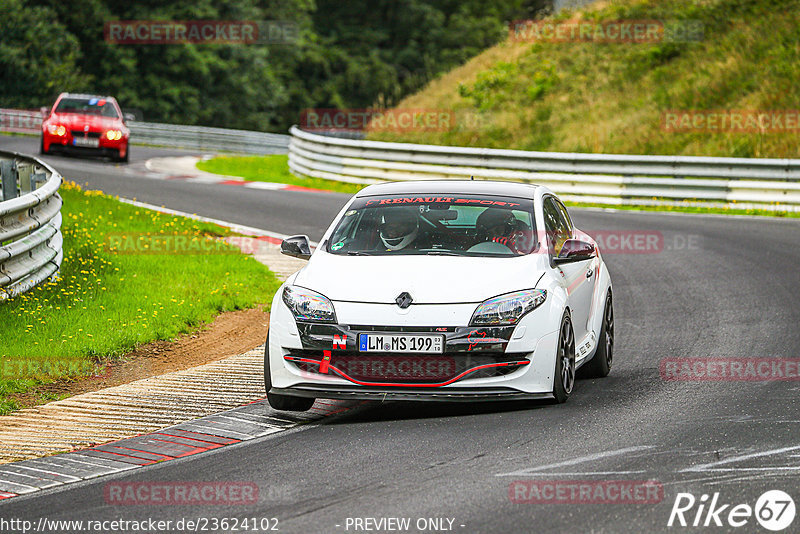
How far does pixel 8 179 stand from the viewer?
557 inches

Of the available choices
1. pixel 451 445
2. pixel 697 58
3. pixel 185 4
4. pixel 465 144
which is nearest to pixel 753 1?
pixel 697 58

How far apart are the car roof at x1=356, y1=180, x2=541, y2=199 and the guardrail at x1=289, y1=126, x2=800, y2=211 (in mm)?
14050

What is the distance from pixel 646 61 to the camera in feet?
107

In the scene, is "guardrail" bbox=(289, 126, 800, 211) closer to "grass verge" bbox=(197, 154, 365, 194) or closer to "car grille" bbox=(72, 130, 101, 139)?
"grass verge" bbox=(197, 154, 365, 194)

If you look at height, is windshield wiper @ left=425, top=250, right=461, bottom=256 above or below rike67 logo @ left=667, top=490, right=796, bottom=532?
above

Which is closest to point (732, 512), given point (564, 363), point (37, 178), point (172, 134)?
point (564, 363)

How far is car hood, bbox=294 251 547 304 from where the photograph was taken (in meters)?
7.48

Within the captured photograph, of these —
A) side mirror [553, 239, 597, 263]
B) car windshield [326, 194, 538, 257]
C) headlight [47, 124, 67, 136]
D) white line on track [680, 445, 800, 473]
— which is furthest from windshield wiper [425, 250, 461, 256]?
headlight [47, 124, 67, 136]

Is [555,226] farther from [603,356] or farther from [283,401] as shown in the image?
[283,401]

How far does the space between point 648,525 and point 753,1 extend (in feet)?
101

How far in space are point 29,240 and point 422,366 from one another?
5306 millimetres

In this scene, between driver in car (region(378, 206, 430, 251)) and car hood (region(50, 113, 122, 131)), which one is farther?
car hood (region(50, 113, 122, 131))

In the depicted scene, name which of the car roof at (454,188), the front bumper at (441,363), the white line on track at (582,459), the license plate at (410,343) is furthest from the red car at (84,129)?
the white line on track at (582,459)

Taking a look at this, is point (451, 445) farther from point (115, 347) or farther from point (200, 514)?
point (115, 347)
